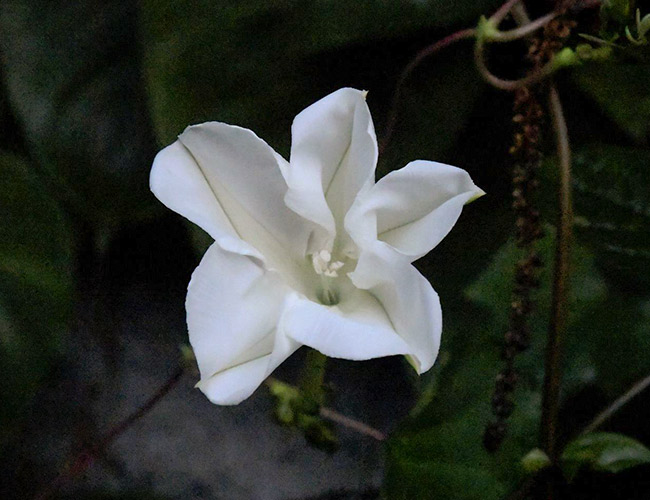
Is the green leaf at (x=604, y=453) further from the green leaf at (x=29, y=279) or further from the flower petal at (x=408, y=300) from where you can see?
the green leaf at (x=29, y=279)

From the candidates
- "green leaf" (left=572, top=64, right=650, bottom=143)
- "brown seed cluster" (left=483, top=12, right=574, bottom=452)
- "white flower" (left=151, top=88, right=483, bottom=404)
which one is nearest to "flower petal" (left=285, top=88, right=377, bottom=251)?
"white flower" (left=151, top=88, right=483, bottom=404)

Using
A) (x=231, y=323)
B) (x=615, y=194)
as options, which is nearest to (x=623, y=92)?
(x=615, y=194)

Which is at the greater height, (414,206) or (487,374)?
(414,206)

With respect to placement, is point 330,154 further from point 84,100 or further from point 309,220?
point 84,100

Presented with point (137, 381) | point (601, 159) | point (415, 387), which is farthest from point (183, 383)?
point (601, 159)

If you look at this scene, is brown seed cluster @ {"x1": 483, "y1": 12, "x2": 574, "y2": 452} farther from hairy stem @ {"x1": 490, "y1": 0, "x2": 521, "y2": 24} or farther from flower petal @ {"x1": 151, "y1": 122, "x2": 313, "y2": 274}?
flower petal @ {"x1": 151, "y1": 122, "x2": 313, "y2": 274}

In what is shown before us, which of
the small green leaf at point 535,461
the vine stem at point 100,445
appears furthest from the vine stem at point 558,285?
the vine stem at point 100,445
